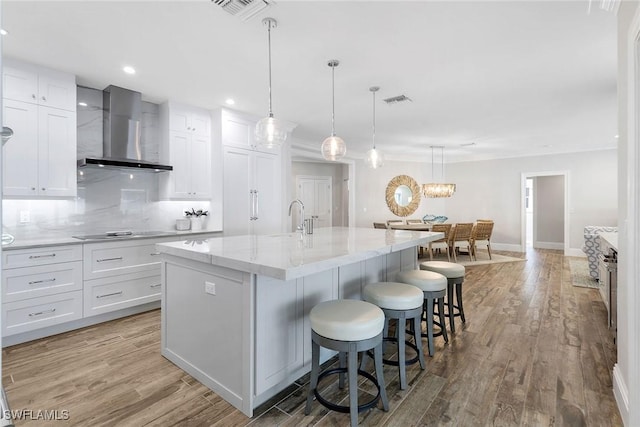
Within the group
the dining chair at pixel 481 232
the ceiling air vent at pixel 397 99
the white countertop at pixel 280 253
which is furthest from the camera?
the dining chair at pixel 481 232

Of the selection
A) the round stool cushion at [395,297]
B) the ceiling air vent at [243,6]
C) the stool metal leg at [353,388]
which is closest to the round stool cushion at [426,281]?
the round stool cushion at [395,297]

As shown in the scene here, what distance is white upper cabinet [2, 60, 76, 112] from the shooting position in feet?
10.1

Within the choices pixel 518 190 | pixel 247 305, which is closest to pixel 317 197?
pixel 518 190

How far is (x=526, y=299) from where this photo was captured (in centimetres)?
416

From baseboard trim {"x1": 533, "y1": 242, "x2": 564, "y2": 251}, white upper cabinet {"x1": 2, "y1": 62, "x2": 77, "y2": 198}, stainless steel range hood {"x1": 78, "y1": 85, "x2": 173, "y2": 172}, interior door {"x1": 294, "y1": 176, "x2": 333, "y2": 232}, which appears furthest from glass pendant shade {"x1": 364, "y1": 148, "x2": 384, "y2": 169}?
baseboard trim {"x1": 533, "y1": 242, "x2": 564, "y2": 251}

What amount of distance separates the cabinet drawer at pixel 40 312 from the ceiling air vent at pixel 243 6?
2996 millimetres

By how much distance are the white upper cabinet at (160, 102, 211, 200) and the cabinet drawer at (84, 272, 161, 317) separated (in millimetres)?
1107

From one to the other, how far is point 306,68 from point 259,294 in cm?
229

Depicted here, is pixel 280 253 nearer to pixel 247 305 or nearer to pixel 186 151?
pixel 247 305

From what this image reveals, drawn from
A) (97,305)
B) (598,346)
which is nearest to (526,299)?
(598,346)

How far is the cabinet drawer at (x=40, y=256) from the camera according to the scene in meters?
2.91

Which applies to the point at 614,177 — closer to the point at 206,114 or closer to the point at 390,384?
the point at 390,384

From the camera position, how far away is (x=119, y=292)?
3535mm

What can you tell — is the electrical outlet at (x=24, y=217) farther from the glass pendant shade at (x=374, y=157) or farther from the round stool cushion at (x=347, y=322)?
the glass pendant shade at (x=374, y=157)
